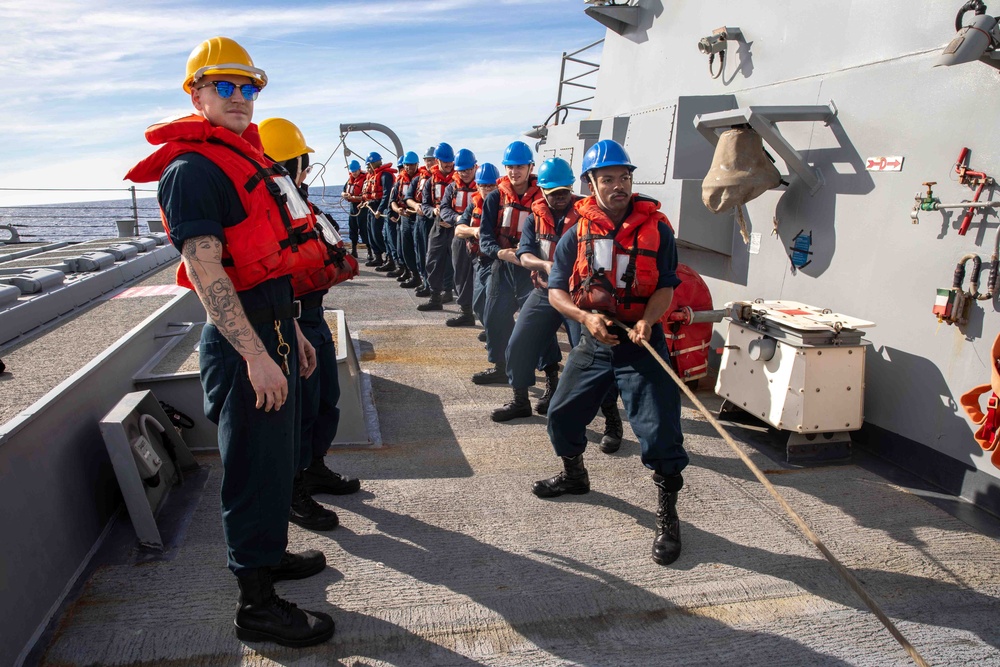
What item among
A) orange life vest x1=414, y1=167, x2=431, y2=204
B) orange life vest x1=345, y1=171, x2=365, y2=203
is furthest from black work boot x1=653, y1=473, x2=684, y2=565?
orange life vest x1=345, y1=171, x2=365, y2=203

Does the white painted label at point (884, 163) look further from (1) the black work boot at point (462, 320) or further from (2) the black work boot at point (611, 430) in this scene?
(1) the black work boot at point (462, 320)

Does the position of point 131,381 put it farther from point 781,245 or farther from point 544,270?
point 781,245

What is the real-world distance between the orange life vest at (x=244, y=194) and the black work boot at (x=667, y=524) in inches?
77.8

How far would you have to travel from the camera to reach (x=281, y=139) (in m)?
3.13

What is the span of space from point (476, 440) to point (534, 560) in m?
1.51

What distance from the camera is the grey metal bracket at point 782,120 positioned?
4281 millimetres

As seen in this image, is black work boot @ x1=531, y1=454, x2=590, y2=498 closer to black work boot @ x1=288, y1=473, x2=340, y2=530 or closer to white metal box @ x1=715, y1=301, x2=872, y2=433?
black work boot @ x1=288, y1=473, x2=340, y2=530

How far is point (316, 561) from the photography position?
2.91 meters

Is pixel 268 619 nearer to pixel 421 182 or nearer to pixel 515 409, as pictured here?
pixel 515 409

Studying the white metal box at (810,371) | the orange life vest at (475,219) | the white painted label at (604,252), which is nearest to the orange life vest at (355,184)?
the orange life vest at (475,219)

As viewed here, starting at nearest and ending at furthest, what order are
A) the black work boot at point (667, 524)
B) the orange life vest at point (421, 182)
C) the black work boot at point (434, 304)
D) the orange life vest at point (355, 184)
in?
the black work boot at point (667, 524) < the black work boot at point (434, 304) < the orange life vest at point (421, 182) < the orange life vest at point (355, 184)

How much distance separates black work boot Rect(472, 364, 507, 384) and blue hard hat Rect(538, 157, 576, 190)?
175 centimetres

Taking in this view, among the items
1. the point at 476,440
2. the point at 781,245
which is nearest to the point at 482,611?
the point at 476,440

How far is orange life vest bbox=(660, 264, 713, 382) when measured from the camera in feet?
15.5
